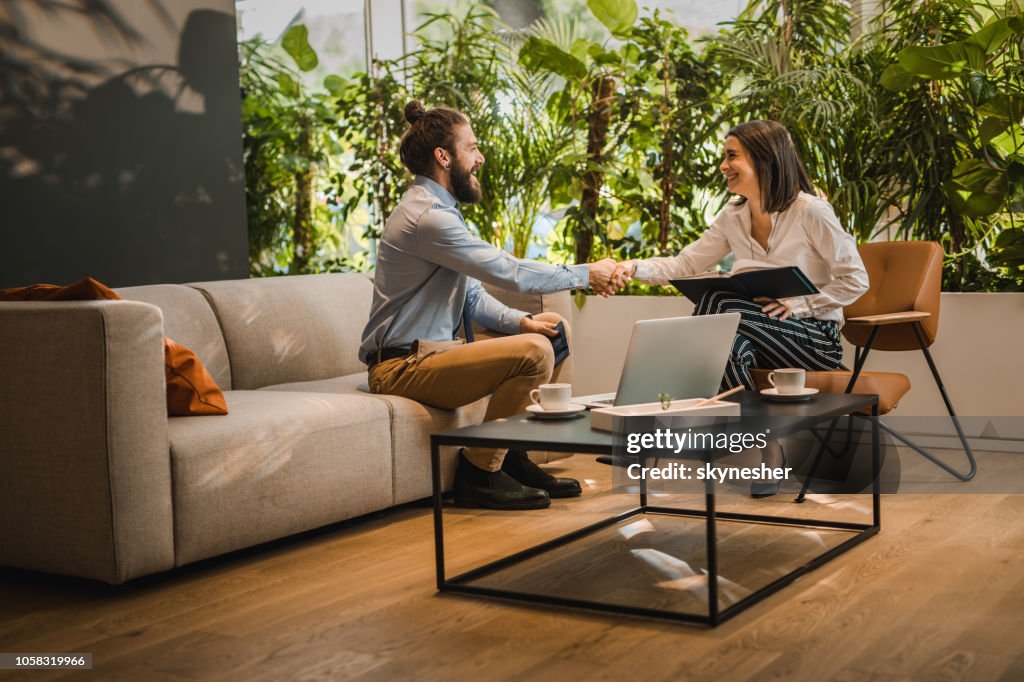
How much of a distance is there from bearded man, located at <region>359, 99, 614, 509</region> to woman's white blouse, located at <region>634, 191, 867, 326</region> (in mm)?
569

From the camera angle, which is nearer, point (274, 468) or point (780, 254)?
point (274, 468)

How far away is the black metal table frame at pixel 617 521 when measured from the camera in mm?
2275

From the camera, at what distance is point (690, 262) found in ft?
13.3

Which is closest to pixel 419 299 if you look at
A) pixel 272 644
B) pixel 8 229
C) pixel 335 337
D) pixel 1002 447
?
pixel 335 337

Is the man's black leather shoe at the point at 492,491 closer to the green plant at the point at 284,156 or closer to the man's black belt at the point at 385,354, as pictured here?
the man's black belt at the point at 385,354

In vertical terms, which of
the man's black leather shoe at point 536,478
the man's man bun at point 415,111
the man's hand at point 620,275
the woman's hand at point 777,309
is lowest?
the man's black leather shoe at point 536,478

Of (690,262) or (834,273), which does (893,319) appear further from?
(690,262)

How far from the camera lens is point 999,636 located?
2.16 m

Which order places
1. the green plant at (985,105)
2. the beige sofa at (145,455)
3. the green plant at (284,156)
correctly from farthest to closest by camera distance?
1. the green plant at (284,156)
2. the green plant at (985,105)
3. the beige sofa at (145,455)

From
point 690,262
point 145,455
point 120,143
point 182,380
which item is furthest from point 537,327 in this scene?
point 120,143

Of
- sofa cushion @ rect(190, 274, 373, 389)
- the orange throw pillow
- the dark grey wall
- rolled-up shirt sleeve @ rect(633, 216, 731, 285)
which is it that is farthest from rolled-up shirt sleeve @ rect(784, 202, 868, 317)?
the dark grey wall

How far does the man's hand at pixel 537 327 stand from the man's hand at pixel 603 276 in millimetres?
200

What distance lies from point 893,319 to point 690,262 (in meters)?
0.83

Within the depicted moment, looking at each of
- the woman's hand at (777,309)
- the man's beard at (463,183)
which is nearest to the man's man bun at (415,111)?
the man's beard at (463,183)
